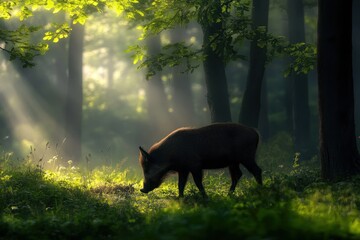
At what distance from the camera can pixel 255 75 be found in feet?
65.9

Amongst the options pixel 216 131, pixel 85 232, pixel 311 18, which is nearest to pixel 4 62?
pixel 311 18

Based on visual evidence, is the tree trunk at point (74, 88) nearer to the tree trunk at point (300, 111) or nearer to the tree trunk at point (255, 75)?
the tree trunk at point (300, 111)

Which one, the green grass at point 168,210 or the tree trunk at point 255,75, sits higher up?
the tree trunk at point 255,75

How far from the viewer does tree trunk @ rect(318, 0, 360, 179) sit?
12.8 metres

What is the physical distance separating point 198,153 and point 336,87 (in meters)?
3.41

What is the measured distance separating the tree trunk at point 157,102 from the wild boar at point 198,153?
22.9m

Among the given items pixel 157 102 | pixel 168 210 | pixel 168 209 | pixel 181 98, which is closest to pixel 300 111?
pixel 157 102

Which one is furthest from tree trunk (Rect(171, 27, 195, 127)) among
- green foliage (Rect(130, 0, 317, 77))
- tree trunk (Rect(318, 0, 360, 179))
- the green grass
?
tree trunk (Rect(318, 0, 360, 179))

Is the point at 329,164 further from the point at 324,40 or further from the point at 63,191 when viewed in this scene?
the point at 63,191

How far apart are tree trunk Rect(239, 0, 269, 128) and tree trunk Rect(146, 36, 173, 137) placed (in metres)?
16.8

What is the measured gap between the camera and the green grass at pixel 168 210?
6802mm

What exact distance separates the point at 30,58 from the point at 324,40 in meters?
Answer: 7.13

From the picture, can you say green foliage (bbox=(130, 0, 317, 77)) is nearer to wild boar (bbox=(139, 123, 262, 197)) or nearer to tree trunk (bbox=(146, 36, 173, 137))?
wild boar (bbox=(139, 123, 262, 197))

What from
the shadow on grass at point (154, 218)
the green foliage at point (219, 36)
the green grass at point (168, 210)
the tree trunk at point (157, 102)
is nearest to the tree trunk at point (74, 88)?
the tree trunk at point (157, 102)
